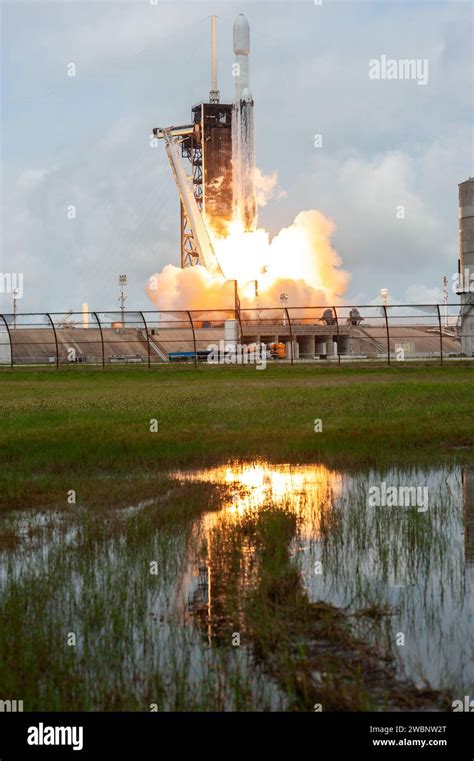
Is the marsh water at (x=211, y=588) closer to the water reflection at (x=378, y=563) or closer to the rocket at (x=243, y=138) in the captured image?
the water reflection at (x=378, y=563)

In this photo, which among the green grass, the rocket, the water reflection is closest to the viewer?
the water reflection

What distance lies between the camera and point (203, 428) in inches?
770

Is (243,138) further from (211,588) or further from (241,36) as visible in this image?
(211,588)

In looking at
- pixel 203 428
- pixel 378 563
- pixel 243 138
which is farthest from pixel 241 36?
pixel 378 563

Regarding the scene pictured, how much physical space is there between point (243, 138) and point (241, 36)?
9.97m

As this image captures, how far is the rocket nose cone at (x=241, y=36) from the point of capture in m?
98.5

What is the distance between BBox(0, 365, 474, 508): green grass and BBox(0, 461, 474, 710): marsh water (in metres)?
2.18

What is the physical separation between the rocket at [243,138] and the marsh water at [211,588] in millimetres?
83277

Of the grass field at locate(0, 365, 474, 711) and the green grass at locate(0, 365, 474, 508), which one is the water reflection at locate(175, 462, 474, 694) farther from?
the green grass at locate(0, 365, 474, 508)

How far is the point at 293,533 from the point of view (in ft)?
31.0

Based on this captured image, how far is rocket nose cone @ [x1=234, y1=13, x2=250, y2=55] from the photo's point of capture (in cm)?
9850

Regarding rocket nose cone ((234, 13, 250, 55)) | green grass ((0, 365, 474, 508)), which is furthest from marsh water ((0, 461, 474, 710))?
rocket nose cone ((234, 13, 250, 55))

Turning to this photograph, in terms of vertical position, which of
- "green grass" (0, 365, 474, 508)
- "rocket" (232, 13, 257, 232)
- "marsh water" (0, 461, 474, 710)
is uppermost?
"rocket" (232, 13, 257, 232)
